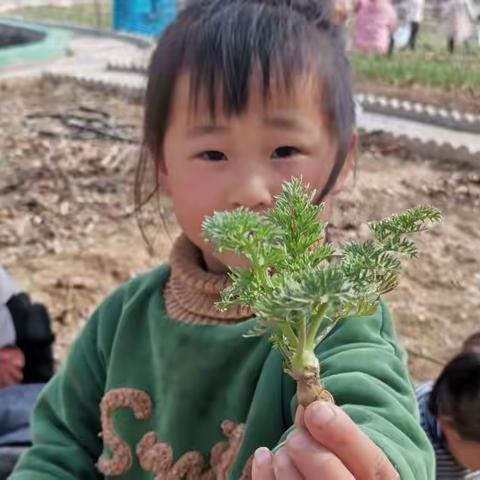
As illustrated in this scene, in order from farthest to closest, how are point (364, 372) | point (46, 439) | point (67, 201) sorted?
point (67, 201)
point (46, 439)
point (364, 372)

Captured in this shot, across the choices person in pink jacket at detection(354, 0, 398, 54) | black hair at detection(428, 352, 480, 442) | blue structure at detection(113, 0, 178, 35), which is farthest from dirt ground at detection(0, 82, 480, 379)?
blue structure at detection(113, 0, 178, 35)

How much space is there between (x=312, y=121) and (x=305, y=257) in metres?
0.63

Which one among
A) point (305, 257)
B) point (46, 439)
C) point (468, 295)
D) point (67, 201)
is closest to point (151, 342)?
point (46, 439)

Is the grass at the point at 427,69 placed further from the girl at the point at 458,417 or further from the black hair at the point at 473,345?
the girl at the point at 458,417

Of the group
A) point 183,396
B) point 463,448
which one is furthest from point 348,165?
point 463,448

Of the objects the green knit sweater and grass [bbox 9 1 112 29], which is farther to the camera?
grass [bbox 9 1 112 29]

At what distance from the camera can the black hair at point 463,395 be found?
2.28m

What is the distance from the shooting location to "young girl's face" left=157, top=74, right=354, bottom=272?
128 cm

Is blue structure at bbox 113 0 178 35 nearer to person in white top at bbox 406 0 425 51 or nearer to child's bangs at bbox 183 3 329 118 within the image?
person in white top at bbox 406 0 425 51

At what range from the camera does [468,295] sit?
171 inches

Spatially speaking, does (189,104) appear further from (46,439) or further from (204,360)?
(46,439)

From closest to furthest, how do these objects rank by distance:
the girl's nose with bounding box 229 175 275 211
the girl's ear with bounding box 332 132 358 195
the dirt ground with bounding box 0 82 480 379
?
1. the girl's nose with bounding box 229 175 275 211
2. the girl's ear with bounding box 332 132 358 195
3. the dirt ground with bounding box 0 82 480 379

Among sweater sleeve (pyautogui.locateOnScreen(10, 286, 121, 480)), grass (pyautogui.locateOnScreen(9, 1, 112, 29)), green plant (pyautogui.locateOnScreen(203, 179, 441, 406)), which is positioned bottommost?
grass (pyautogui.locateOnScreen(9, 1, 112, 29))

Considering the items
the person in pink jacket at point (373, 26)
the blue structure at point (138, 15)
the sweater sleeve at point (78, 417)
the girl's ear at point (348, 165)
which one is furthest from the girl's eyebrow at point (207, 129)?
the blue structure at point (138, 15)
